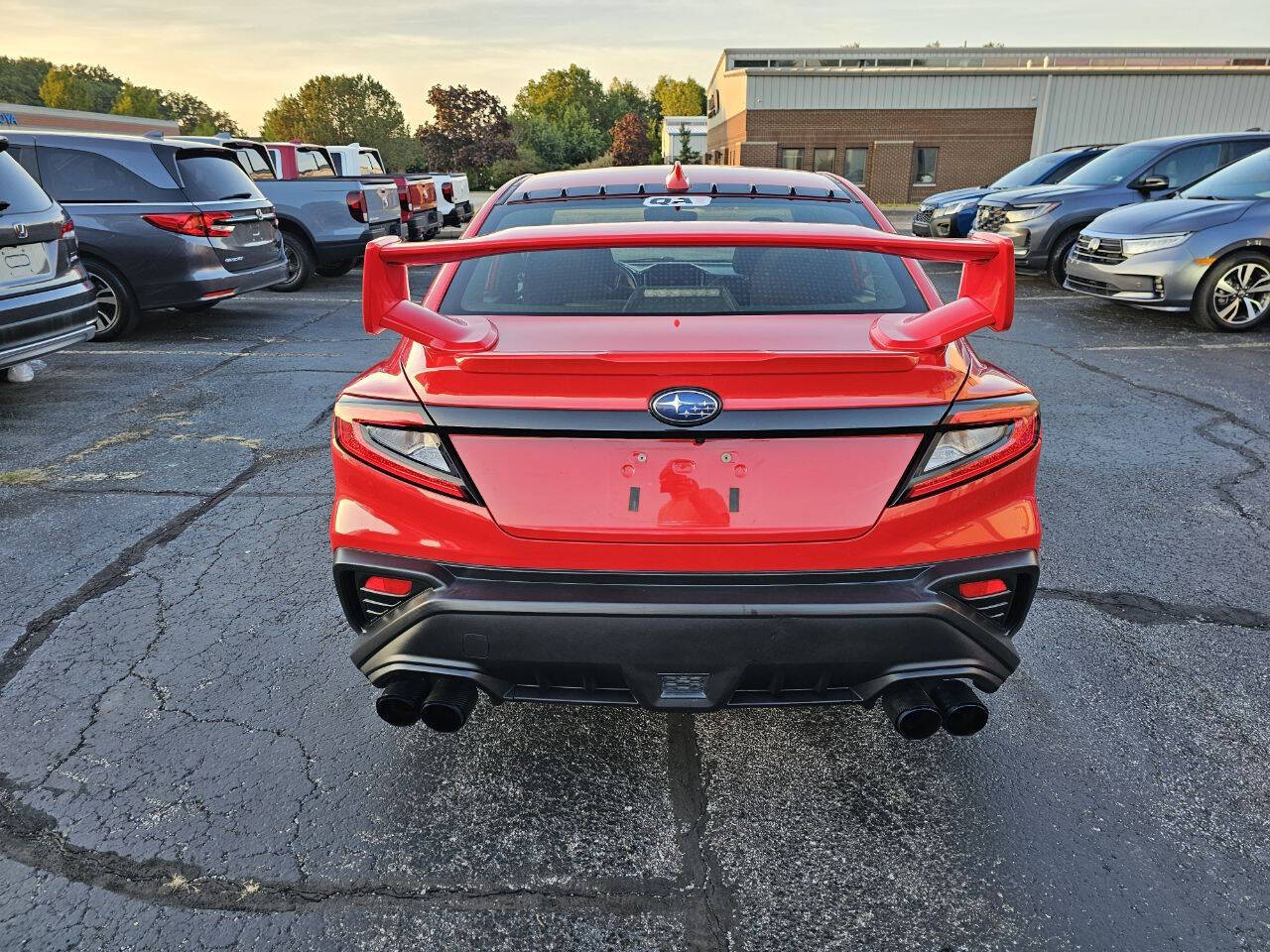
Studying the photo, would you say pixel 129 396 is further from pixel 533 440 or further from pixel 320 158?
pixel 320 158

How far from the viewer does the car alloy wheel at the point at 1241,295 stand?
8.10 meters

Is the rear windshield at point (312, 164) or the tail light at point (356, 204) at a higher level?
the rear windshield at point (312, 164)

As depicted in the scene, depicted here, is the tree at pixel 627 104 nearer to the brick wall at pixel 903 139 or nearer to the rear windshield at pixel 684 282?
the brick wall at pixel 903 139

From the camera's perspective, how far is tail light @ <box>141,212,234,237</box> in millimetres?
8016

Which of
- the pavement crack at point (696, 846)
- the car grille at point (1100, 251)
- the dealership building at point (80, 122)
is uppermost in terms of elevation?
the dealership building at point (80, 122)

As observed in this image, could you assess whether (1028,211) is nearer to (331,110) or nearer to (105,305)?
(105,305)

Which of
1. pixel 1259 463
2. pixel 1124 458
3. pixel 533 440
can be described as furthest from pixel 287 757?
pixel 1259 463

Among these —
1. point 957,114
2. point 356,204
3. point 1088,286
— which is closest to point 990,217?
point 1088,286

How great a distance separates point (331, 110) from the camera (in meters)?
87.8

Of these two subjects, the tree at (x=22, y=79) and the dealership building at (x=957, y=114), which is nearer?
the dealership building at (x=957, y=114)

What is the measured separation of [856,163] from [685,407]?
39252 millimetres

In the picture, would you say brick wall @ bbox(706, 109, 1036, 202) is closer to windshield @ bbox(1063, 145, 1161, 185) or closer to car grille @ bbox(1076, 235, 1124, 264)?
windshield @ bbox(1063, 145, 1161, 185)

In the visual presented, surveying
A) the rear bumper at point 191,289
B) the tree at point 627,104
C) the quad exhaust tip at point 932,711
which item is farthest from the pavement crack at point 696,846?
the tree at point 627,104

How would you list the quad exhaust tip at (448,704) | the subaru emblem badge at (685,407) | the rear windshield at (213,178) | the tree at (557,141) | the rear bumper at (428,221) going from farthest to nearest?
the tree at (557,141) < the rear bumper at (428,221) < the rear windshield at (213,178) < the quad exhaust tip at (448,704) < the subaru emblem badge at (685,407)
